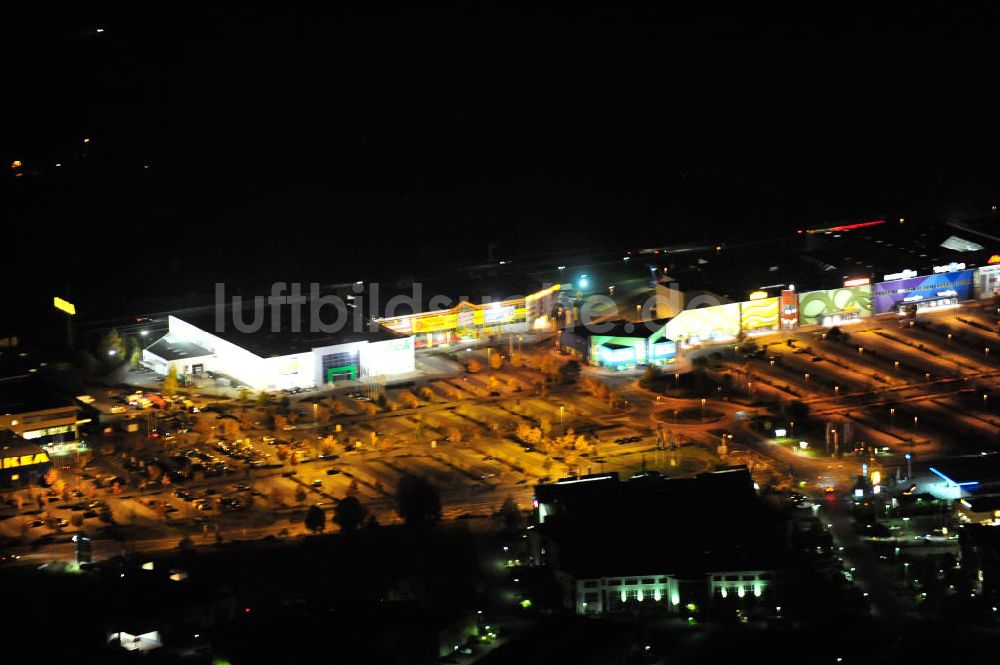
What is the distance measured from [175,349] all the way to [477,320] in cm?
253

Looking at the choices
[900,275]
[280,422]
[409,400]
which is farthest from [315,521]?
[900,275]

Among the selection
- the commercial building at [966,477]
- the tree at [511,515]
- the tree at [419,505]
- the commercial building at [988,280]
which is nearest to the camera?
the tree at [511,515]

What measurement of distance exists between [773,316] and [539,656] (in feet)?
22.0

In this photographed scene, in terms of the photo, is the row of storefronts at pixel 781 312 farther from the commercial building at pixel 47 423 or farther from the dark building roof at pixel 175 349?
the commercial building at pixel 47 423

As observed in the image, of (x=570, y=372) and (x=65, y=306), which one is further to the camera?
(x=65, y=306)

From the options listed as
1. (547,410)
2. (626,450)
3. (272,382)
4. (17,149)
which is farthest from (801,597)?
(17,149)

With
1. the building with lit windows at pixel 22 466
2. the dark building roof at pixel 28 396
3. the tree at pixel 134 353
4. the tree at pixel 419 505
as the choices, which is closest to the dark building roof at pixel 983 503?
the tree at pixel 419 505

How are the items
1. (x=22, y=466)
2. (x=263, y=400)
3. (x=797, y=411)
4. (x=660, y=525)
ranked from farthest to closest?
(x=263, y=400), (x=797, y=411), (x=22, y=466), (x=660, y=525)

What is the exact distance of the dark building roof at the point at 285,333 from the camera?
1209cm

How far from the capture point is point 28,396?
11070mm

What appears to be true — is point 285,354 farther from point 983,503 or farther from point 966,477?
point 983,503

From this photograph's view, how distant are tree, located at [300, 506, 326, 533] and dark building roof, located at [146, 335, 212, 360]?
377 cm

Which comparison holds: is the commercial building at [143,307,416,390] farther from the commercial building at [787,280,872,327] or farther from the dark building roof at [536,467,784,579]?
the commercial building at [787,280,872,327]

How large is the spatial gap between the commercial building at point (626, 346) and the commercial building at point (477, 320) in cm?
104
